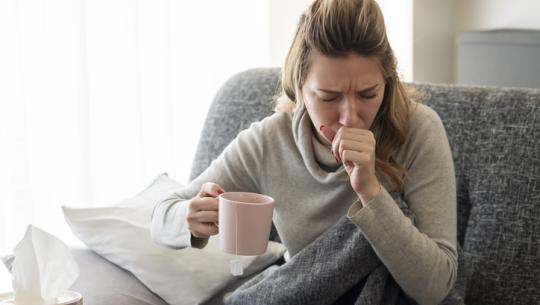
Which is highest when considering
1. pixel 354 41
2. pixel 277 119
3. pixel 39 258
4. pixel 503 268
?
pixel 354 41

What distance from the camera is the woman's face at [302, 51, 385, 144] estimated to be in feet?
4.63

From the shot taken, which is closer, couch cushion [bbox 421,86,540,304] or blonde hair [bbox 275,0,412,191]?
blonde hair [bbox 275,0,412,191]

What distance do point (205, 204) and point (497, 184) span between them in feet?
2.01

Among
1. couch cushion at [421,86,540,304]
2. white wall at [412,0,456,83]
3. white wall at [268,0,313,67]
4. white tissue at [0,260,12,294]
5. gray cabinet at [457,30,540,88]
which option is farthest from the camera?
white wall at [412,0,456,83]

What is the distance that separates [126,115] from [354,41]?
4.51 feet

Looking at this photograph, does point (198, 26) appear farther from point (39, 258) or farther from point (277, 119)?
point (39, 258)

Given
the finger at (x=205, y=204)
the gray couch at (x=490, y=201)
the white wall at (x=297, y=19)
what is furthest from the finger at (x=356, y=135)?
the white wall at (x=297, y=19)

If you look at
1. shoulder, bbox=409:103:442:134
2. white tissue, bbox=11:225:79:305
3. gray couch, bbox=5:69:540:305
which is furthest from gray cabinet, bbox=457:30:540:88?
white tissue, bbox=11:225:79:305

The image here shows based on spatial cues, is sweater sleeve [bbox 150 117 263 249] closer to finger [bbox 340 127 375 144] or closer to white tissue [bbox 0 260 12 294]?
finger [bbox 340 127 375 144]

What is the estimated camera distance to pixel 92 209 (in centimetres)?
190

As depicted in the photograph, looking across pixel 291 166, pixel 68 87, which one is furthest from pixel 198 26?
pixel 291 166

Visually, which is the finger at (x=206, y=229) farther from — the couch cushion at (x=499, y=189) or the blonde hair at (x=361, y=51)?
the couch cushion at (x=499, y=189)

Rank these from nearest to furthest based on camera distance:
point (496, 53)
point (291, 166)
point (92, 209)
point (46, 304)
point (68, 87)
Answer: point (46, 304), point (291, 166), point (92, 209), point (68, 87), point (496, 53)

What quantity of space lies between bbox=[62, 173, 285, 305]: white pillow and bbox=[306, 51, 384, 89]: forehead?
0.55 metres
